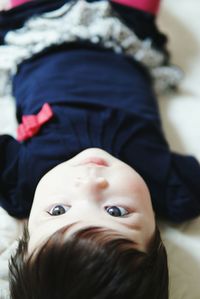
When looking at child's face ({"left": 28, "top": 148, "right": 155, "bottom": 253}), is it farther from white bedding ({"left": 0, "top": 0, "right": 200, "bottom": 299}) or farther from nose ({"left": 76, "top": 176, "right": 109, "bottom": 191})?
white bedding ({"left": 0, "top": 0, "right": 200, "bottom": 299})

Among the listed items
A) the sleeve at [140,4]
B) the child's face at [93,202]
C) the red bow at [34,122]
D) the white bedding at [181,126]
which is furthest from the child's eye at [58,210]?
the sleeve at [140,4]

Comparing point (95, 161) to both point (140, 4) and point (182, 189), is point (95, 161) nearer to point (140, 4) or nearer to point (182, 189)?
point (182, 189)

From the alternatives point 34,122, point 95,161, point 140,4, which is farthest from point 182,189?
point 140,4

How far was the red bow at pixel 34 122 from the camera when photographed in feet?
2.99

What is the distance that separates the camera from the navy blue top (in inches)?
34.0

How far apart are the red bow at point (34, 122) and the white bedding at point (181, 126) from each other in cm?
7

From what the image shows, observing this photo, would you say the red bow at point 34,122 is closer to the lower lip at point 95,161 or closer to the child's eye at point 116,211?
the lower lip at point 95,161

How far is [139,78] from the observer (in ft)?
3.45

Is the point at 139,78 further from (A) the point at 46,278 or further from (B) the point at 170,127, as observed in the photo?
(A) the point at 46,278

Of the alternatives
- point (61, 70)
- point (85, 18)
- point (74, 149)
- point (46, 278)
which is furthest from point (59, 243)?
point (85, 18)

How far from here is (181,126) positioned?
3.42 ft

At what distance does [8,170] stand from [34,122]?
0.33 ft

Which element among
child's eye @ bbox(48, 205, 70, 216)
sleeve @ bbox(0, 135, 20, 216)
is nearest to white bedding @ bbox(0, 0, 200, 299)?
sleeve @ bbox(0, 135, 20, 216)

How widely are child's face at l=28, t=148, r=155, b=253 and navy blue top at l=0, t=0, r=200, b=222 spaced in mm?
92
